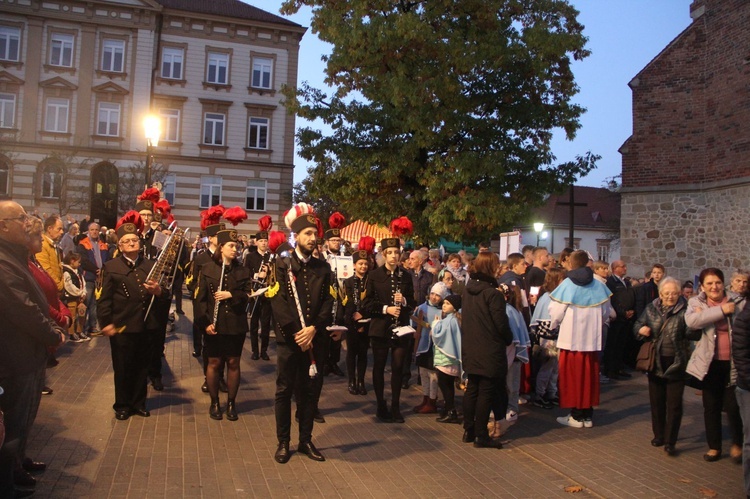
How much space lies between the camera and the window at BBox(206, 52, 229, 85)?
4116 centimetres

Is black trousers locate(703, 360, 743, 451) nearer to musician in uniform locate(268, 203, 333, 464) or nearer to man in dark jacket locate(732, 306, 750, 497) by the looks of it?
man in dark jacket locate(732, 306, 750, 497)

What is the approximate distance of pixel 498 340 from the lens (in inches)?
282

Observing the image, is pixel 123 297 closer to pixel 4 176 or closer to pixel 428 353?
pixel 428 353

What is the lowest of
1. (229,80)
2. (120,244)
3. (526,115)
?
(120,244)

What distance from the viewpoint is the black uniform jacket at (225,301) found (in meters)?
7.75

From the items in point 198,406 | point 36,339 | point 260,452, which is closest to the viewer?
point 36,339

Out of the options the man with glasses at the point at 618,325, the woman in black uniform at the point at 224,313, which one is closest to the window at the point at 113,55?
the man with glasses at the point at 618,325

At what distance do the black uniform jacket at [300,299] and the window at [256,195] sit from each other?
35.9 meters

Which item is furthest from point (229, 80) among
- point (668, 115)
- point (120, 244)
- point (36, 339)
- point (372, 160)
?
point (36, 339)

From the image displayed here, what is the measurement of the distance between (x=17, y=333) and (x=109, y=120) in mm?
37952

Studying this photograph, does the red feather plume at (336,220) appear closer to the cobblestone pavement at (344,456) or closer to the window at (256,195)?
the cobblestone pavement at (344,456)

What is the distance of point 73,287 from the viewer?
38.9 feet

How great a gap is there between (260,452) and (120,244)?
2.83 metres

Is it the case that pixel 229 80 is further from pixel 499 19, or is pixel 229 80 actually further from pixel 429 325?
pixel 429 325
